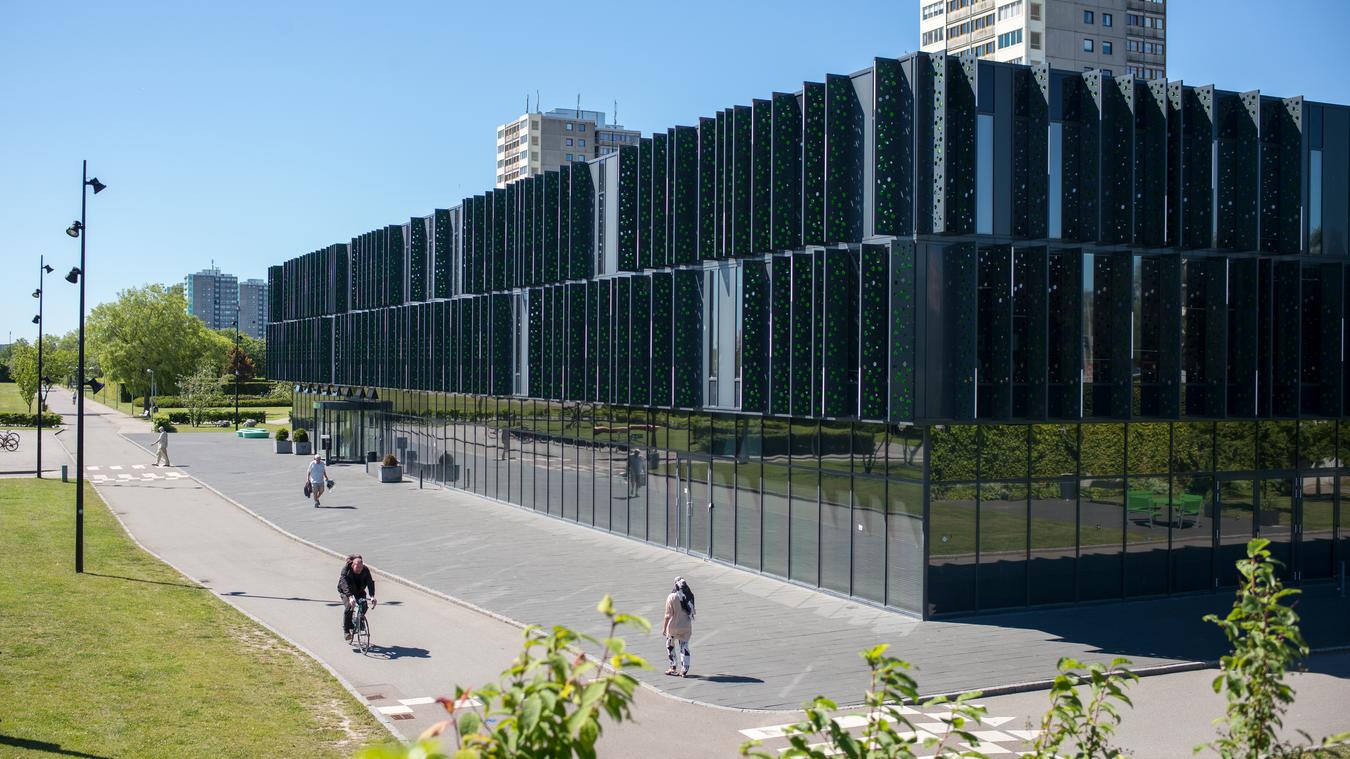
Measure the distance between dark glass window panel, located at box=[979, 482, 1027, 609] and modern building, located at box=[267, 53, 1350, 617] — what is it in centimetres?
8

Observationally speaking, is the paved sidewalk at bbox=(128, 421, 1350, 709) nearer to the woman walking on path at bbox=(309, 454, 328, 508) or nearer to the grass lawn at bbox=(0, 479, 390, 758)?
the woman walking on path at bbox=(309, 454, 328, 508)

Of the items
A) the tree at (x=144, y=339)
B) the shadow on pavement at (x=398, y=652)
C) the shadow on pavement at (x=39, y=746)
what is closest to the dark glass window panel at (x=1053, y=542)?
the shadow on pavement at (x=398, y=652)

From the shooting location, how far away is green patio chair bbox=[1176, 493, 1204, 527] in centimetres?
2602

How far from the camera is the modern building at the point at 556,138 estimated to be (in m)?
184

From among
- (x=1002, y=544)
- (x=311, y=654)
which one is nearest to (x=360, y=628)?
(x=311, y=654)

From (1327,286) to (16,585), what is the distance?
29.1 meters

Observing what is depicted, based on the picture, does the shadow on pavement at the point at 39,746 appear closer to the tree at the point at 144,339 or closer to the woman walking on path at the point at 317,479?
the woman walking on path at the point at 317,479

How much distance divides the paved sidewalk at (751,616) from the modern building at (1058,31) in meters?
84.6

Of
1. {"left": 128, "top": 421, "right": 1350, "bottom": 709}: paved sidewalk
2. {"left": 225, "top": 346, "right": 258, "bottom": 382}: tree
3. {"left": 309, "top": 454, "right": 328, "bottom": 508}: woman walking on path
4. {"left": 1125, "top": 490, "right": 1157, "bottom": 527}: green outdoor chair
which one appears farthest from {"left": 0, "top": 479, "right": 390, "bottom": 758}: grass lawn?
{"left": 225, "top": 346, "right": 258, "bottom": 382}: tree

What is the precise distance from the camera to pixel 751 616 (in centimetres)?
2353

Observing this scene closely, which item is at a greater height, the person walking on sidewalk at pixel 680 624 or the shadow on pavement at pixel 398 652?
the person walking on sidewalk at pixel 680 624

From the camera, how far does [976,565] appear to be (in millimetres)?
23406

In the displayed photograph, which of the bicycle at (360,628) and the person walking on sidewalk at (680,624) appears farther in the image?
the bicycle at (360,628)

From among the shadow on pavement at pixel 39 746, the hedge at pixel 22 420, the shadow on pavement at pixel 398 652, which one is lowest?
the shadow on pavement at pixel 398 652
